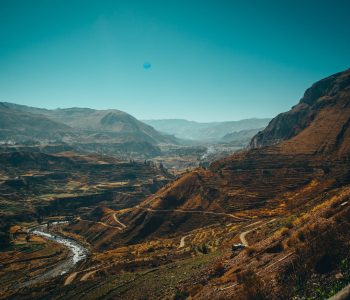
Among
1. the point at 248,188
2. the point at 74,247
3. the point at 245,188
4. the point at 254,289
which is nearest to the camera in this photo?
the point at 254,289

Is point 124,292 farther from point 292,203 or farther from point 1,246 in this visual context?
point 1,246

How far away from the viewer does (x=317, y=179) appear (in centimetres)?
16338

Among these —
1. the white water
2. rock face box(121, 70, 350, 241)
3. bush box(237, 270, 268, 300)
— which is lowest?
the white water

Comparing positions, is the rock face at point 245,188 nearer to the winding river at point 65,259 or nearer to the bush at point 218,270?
the winding river at point 65,259

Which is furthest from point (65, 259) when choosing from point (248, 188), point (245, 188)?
point (248, 188)

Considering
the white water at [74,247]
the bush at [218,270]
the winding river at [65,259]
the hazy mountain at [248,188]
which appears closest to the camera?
the bush at [218,270]

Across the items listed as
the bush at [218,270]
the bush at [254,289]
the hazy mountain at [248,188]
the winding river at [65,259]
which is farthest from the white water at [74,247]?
the bush at [254,289]

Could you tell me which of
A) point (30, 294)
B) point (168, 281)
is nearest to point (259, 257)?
point (168, 281)

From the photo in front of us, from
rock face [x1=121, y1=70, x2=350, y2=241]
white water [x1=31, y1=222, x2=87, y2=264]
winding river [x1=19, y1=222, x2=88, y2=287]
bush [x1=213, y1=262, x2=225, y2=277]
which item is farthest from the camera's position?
rock face [x1=121, y1=70, x2=350, y2=241]

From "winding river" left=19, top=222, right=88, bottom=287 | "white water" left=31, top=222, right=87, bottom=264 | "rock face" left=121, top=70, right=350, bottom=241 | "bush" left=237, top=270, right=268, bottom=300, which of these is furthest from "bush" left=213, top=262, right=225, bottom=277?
"white water" left=31, top=222, right=87, bottom=264

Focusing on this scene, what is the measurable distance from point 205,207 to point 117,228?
1955 inches

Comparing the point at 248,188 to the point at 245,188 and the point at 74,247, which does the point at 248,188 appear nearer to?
the point at 245,188

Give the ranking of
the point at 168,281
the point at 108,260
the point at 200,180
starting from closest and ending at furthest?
1. the point at 168,281
2. the point at 108,260
3. the point at 200,180

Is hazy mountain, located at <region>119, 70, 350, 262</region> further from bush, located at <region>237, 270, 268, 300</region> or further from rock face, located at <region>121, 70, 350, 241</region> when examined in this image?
bush, located at <region>237, 270, 268, 300</region>
